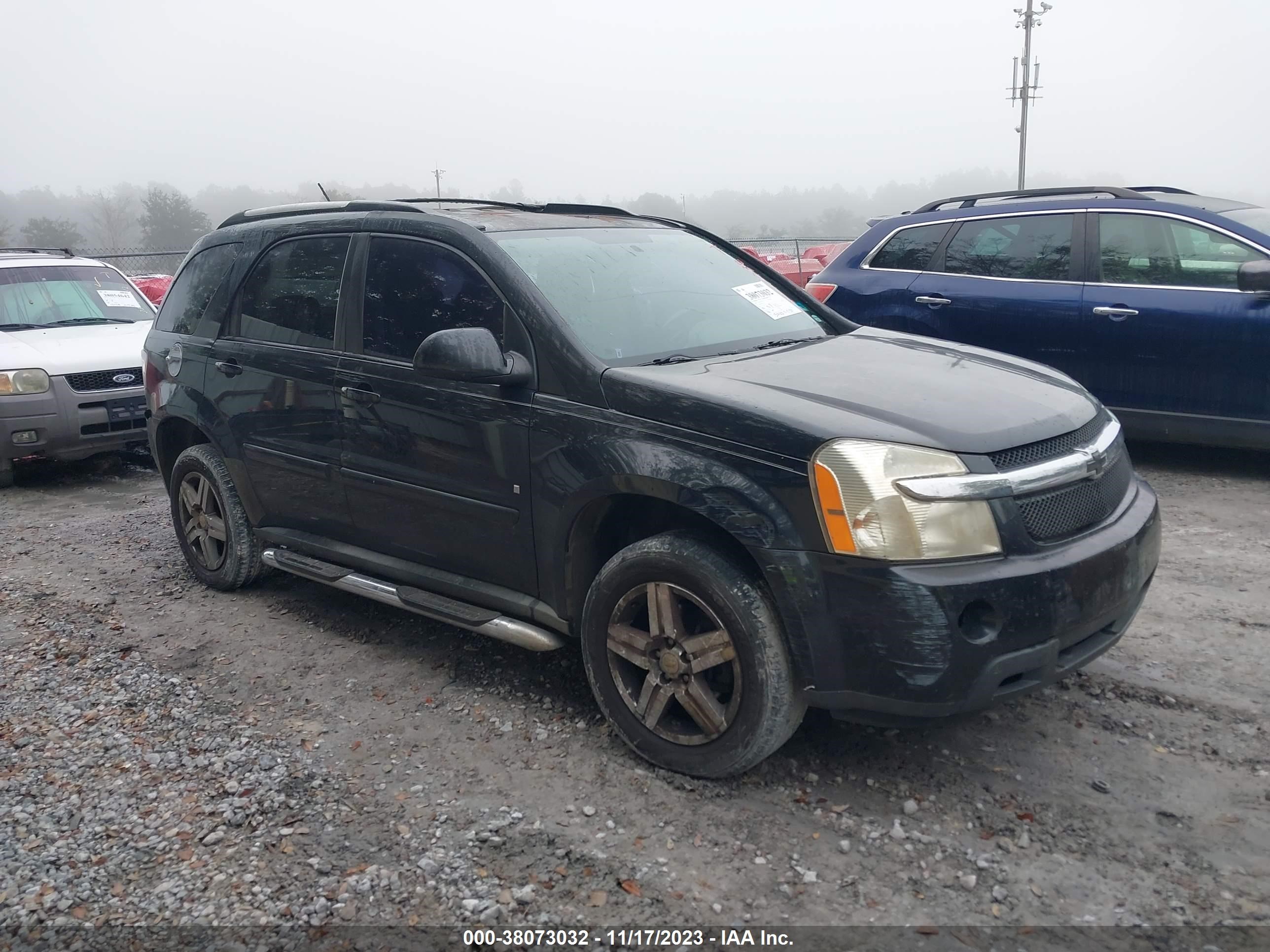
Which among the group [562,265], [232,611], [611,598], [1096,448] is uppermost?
[562,265]

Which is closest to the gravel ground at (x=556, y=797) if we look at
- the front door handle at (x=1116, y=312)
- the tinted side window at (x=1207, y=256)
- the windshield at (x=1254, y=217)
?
the front door handle at (x=1116, y=312)

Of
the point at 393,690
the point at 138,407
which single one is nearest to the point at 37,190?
the point at 138,407

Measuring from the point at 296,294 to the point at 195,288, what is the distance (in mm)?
998

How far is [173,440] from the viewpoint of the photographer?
5.46 meters

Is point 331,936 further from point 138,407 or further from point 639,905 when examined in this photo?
point 138,407

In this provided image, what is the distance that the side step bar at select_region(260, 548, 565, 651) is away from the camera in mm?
3652

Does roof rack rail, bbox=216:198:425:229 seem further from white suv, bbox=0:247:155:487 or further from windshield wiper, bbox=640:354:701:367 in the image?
white suv, bbox=0:247:155:487

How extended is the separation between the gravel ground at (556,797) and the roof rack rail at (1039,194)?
3.08 metres

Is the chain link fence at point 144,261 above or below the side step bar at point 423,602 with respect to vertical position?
above

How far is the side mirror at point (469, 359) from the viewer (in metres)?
3.43

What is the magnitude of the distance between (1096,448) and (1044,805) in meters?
1.09

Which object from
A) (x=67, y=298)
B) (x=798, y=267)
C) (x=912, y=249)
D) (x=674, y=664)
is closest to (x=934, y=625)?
(x=674, y=664)

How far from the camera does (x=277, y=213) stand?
16.0 ft

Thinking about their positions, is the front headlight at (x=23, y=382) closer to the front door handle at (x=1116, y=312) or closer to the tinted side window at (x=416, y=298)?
the tinted side window at (x=416, y=298)
